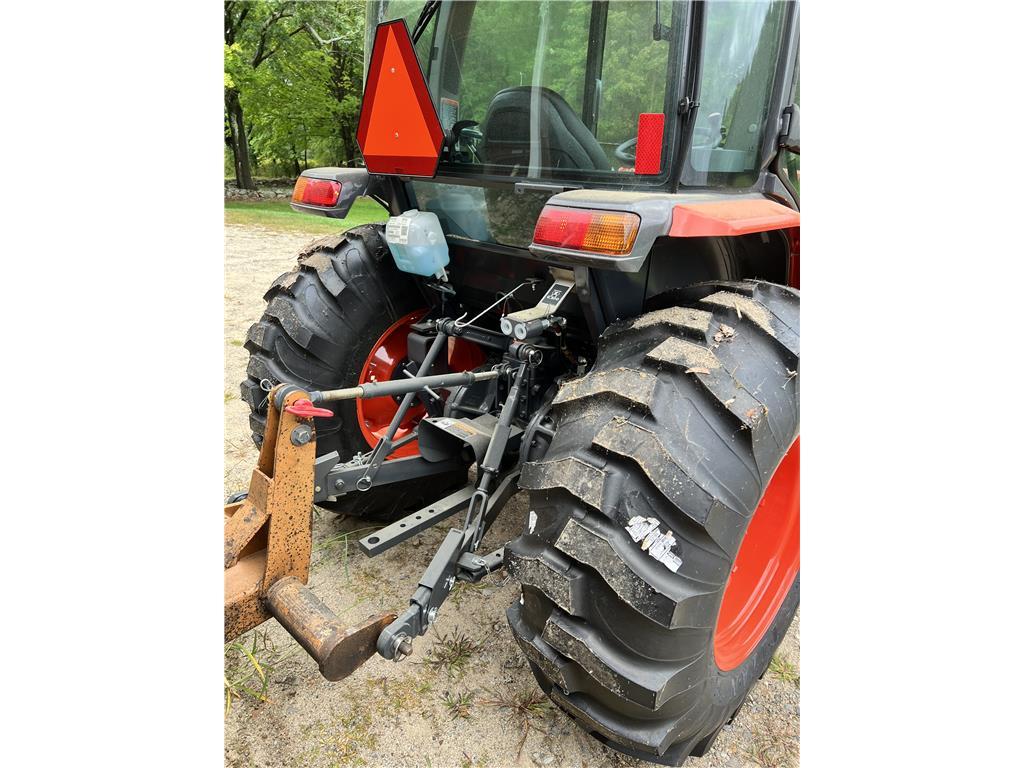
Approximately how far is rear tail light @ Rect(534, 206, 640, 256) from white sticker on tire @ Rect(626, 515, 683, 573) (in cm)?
62

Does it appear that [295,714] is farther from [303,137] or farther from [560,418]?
[303,137]

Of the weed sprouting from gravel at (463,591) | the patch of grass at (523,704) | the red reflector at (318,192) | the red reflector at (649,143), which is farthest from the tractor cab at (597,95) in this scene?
the patch of grass at (523,704)

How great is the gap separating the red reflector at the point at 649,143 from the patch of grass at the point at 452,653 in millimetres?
1645

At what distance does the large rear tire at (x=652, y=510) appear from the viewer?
142 centimetres

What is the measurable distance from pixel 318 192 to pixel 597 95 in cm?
123

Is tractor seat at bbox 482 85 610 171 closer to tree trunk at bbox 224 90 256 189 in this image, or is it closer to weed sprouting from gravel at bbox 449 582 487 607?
weed sprouting from gravel at bbox 449 582 487 607

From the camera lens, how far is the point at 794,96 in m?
2.02

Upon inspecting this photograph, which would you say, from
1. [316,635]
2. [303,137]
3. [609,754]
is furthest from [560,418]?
[303,137]

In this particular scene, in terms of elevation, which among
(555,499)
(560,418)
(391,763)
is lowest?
(391,763)

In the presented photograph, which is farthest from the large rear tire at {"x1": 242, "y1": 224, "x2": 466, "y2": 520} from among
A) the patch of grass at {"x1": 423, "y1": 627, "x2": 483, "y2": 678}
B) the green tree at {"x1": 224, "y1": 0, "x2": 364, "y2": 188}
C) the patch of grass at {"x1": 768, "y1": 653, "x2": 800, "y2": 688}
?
the green tree at {"x1": 224, "y1": 0, "x2": 364, "y2": 188}

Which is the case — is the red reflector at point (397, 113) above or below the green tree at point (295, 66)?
below

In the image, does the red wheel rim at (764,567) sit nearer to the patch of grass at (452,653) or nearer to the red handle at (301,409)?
the patch of grass at (452,653)

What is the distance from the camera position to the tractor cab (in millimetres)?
1720

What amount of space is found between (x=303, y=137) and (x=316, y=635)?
17909mm
